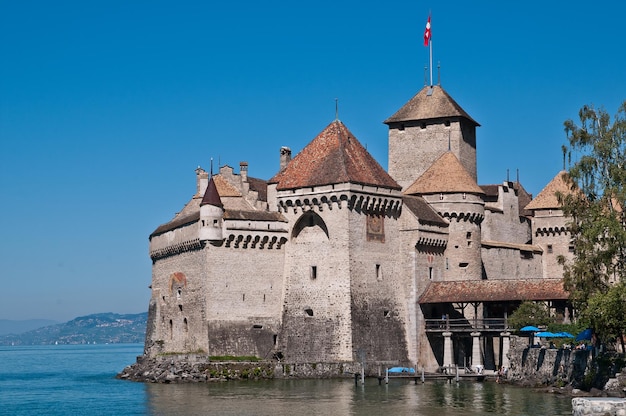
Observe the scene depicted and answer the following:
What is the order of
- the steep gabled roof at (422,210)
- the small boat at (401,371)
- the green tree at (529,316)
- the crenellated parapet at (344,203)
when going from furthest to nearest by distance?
the steep gabled roof at (422,210) < the crenellated parapet at (344,203) < the small boat at (401,371) < the green tree at (529,316)

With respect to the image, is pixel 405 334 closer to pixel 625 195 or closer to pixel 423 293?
pixel 423 293

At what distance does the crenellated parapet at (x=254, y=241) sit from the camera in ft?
202

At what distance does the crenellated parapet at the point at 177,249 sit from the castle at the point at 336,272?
128mm

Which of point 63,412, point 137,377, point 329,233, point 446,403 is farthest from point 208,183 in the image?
point 446,403

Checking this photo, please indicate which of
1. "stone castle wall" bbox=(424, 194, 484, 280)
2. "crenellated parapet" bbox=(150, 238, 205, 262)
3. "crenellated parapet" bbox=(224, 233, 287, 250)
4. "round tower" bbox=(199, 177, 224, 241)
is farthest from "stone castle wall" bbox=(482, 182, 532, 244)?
"crenellated parapet" bbox=(150, 238, 205, 262)

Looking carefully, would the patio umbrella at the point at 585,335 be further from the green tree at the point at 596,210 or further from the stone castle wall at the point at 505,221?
the stone castle wall at the point at 505,221

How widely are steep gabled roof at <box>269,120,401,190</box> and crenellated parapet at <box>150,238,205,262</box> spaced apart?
5.53 meters

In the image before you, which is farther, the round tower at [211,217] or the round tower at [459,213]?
the round tower at [459,213]

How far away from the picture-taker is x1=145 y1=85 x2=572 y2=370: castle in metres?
60.5

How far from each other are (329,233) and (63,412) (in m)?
18.2

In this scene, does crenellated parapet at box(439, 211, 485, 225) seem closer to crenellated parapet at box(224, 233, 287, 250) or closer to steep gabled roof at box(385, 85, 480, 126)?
steep gabled roof at box(385, 85, 480, 126)

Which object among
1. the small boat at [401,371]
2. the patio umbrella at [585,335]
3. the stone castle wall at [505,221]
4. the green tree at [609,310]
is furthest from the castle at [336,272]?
the green tree at [609,310]

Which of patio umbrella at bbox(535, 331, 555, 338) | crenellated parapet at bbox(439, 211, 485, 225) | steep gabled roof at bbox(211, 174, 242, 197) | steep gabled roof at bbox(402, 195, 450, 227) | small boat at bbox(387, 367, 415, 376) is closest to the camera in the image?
patio umbrella at bbox(535, 331, 555, 338)

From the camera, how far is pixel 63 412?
49.9 metres
